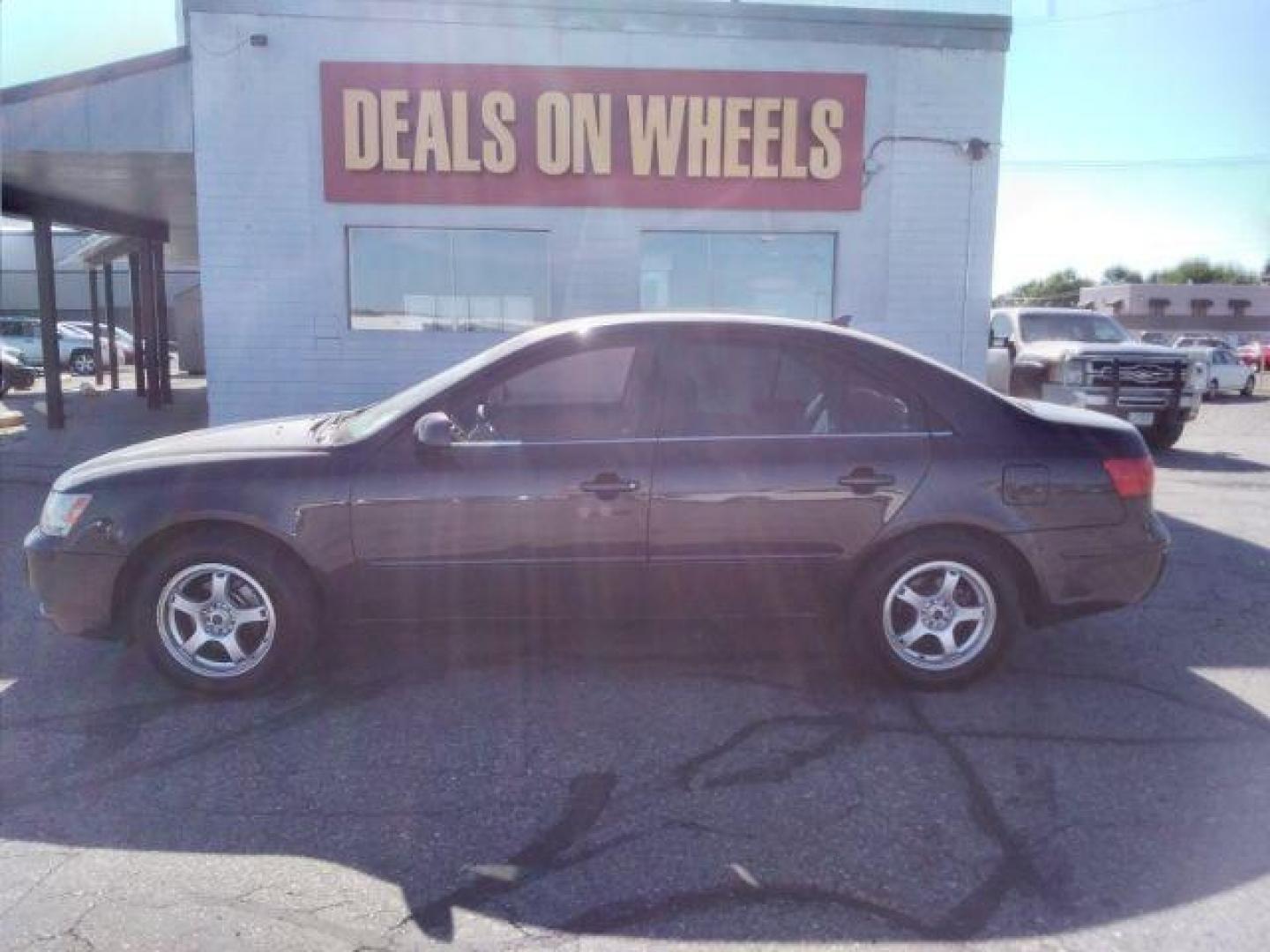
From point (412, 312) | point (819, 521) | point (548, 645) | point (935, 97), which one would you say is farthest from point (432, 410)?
point (935, 97)

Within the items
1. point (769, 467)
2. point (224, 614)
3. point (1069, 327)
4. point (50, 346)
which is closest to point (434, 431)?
point (224, 614)

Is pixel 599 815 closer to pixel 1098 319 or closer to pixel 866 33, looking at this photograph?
pixel 866 33

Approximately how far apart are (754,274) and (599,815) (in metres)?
8.07

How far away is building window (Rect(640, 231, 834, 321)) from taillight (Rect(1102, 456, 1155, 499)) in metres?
6.43

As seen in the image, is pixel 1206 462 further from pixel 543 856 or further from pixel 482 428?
pixel 543 856

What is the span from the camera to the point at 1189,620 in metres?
5.38

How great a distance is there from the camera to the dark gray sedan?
401cm

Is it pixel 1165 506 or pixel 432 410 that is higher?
pixel 432 410

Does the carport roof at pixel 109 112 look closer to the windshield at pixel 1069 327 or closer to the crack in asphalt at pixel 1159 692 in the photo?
the crack in asphalt at pixel 1159 692

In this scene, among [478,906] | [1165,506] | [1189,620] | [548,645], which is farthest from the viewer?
[1165,506]

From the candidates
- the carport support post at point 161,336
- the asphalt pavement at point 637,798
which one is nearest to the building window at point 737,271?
the asphalt pavement at point 637,798

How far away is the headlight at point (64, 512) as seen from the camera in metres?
4.06

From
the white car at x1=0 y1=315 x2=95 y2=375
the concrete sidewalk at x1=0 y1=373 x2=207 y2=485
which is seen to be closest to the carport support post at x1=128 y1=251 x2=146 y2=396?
the concrete sidewalk at x1=0 y1=373 x2=207 y2=485

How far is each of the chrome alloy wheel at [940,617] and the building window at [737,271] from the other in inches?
259
